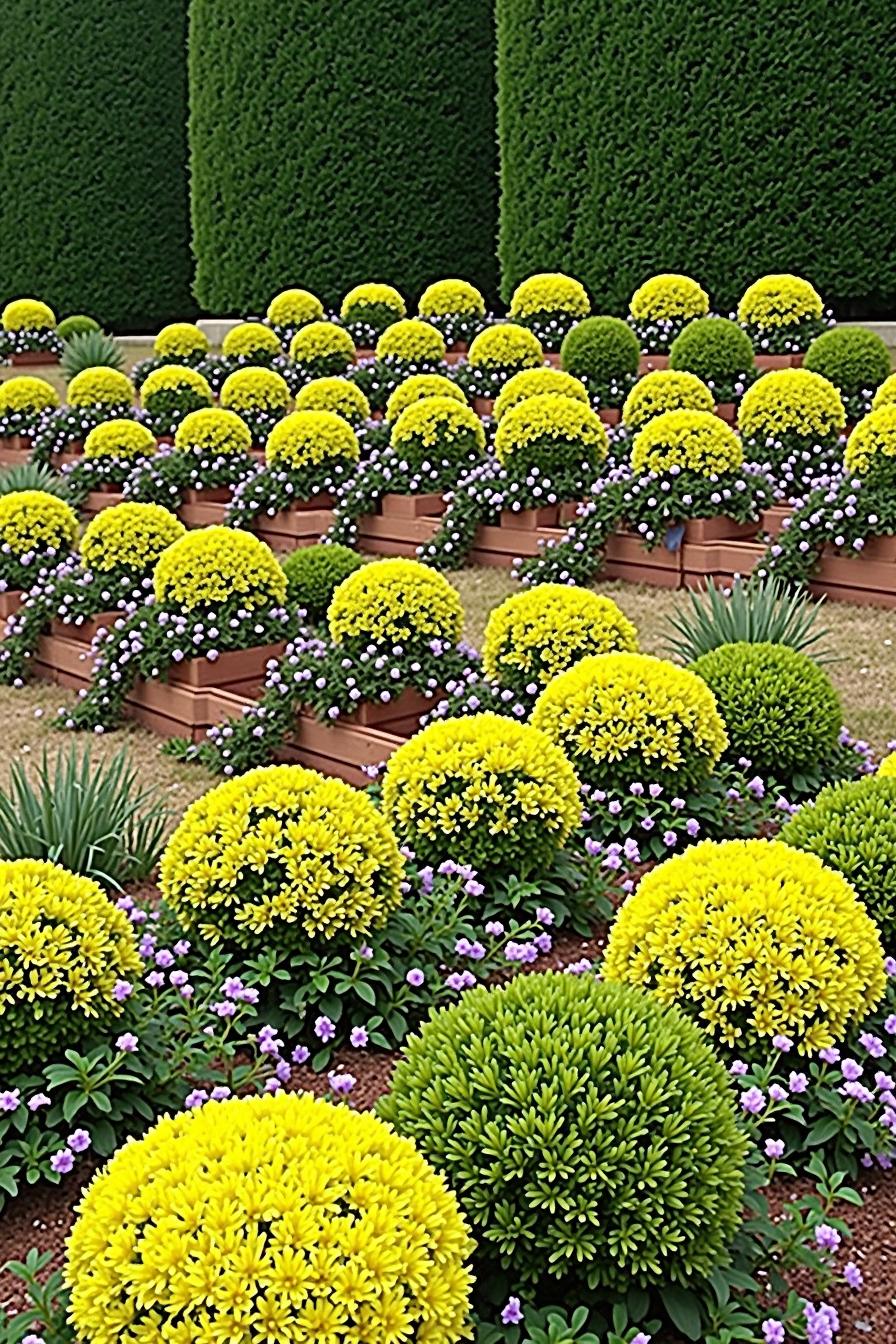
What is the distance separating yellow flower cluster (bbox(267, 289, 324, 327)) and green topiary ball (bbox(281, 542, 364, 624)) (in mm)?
8515

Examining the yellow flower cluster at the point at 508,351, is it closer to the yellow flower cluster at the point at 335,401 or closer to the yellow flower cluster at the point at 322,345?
the yellow flower cluster at the point at 335,401

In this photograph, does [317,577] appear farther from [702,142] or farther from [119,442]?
[702,142]

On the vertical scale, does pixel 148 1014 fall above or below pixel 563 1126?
below

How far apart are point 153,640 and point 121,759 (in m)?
2.02

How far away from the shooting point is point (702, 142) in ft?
41.2

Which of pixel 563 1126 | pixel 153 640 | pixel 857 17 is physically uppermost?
pixel 857 17

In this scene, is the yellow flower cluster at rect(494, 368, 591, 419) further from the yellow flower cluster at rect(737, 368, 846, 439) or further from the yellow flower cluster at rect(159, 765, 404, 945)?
the yellow flower cluster at rect(159, 765, 404, 945)

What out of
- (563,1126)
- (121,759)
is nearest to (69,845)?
(121,759)

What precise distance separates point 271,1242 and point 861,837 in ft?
6.89

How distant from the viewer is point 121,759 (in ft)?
14.7

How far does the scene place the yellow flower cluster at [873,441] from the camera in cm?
704

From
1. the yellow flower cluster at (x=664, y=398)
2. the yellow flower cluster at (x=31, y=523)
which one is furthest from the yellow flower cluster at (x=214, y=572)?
the yellow flower cluster at (x=664, y=398)

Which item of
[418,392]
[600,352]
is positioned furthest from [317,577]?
[600,352]

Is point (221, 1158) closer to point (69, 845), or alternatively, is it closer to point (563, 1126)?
point (563, 1126)
